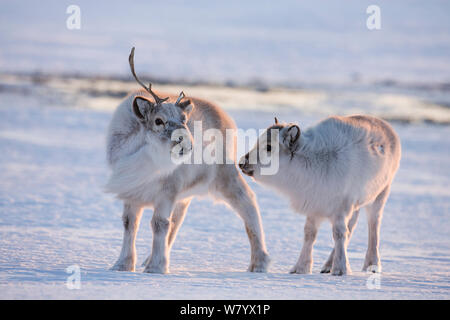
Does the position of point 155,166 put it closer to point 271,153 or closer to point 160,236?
point 160,236

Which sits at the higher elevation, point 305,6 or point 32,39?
point 305,6

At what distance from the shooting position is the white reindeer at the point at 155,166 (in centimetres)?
622

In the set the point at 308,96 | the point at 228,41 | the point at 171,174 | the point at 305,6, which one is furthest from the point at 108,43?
the point at 171,174

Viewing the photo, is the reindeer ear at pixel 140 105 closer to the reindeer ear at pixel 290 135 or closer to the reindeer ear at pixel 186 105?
the reindeer ear at pixel 186 105

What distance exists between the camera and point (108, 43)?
1694 inches

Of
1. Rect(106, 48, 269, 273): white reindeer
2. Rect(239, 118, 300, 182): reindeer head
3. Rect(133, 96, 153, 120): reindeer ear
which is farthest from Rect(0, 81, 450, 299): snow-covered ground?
Rect(133, 96, 153, 120): reindeer ear

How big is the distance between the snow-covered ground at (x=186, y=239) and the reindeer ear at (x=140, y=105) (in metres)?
1.43

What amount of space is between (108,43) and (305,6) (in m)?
24.7

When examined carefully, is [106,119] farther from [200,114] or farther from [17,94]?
[200,114]

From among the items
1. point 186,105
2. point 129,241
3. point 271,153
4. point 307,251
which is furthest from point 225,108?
point 186,105

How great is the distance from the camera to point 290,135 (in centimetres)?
688

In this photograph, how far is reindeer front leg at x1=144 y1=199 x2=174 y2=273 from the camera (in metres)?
6.48

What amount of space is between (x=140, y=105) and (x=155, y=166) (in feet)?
1.83

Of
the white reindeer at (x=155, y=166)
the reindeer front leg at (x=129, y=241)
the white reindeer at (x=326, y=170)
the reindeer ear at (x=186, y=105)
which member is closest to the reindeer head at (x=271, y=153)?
the white reindeer at (x=326, y=170)
